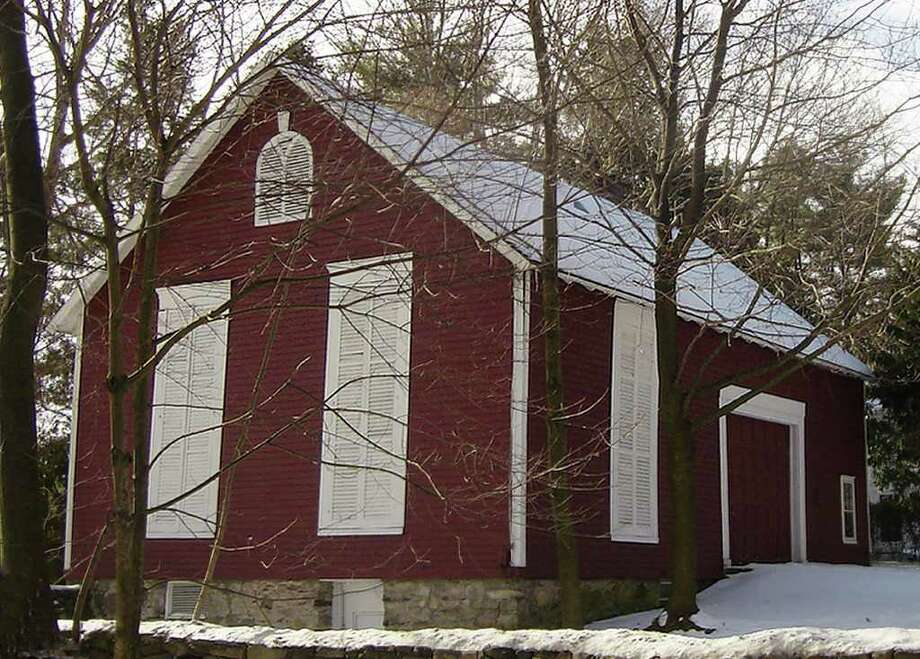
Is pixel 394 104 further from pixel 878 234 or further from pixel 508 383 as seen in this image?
pixel 878 234

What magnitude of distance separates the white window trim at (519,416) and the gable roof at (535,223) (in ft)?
1.89

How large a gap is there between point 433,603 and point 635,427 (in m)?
2.99

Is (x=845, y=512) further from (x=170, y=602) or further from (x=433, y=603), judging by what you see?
(x=170, y=602)

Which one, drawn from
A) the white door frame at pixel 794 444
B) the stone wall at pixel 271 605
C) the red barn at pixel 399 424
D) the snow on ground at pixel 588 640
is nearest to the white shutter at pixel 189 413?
the red barn at pixel 399 424

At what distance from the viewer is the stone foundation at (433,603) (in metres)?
13.0

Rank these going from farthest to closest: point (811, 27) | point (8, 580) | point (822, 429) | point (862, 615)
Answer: point (822, 429)
point (862, 615)
point (811, 27)
point (8, 580)

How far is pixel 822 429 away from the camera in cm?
1969

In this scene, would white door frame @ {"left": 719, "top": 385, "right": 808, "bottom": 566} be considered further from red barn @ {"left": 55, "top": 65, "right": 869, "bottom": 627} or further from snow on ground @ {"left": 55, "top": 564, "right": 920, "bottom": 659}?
snow on ground @ {"left": 55, "top": 564, "right": 920, "bottom": 659}

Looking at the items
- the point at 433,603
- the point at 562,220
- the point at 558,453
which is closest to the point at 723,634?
the point at 558,453

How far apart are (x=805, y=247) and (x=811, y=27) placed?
2400 mm

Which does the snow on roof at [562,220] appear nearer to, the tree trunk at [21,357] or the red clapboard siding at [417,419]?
the red clapboard siding at [417,419]

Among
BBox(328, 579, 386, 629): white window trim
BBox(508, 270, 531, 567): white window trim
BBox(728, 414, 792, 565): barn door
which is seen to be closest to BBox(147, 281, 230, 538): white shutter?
BBox(328, 579, 386, 629): white window trim

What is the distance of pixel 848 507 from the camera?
67.9 feet

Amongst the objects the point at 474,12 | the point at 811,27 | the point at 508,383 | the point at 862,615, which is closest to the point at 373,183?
the point at 474,12
